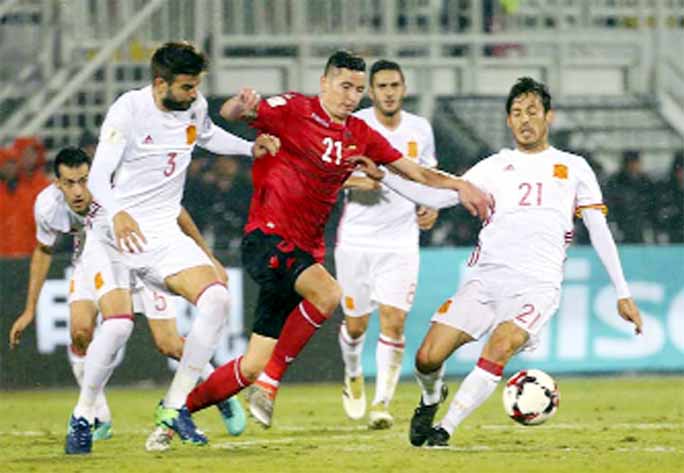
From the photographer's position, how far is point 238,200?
1711 centimetres

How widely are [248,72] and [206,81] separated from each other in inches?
22.5

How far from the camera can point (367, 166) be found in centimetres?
1018

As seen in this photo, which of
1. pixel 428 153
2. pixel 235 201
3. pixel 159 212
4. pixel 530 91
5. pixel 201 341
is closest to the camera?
pixel 201 341

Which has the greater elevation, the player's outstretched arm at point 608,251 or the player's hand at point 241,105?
the player's hand at point 241,105

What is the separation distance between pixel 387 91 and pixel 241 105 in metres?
2.75

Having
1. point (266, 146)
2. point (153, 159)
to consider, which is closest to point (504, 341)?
point (266, 146)

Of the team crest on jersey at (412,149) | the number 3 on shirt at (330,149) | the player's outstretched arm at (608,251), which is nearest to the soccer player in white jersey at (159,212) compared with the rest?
the number 3 on shirt at (330,149)

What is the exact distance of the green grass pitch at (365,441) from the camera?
30.3ft

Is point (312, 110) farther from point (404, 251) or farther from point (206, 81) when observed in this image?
point (206, 81)

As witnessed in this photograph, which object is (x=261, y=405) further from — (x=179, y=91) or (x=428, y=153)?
(x=428, y=153)

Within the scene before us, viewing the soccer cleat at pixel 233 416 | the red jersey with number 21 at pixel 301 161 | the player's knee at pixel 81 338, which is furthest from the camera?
the player's knee at pixel 81 338

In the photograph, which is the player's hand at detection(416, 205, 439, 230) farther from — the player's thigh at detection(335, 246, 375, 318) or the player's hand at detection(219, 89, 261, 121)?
the player's hand at detection(219, 89, 261, 121)

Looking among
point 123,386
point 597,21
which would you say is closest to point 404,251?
point 123,386

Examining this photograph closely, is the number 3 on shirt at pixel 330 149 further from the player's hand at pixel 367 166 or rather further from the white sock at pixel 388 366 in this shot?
the white sock at pixel 388 366
